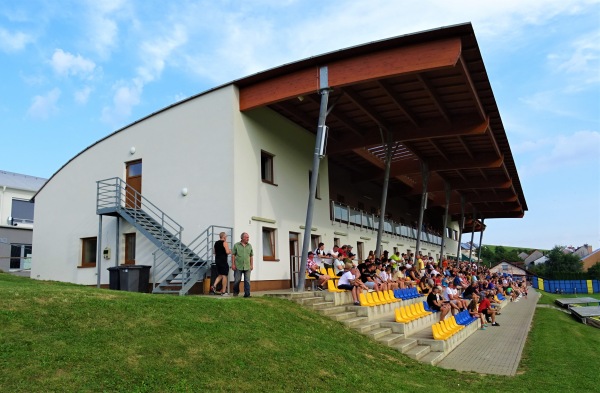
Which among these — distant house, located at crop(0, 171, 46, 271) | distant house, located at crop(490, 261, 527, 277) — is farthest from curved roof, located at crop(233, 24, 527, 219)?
distant house, located at crop(490, 261, 527, 277)

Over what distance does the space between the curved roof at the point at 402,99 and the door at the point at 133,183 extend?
16.4ft

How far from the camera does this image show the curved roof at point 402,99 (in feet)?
41.3

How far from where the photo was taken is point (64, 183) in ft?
65.0

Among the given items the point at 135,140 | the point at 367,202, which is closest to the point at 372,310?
the point at 135,140

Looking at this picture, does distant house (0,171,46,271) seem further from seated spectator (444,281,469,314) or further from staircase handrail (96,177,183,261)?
seated spectator (444,281,469,314)

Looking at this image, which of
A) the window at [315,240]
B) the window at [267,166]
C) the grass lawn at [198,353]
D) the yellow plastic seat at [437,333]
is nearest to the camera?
the grass lawn at [198,353]

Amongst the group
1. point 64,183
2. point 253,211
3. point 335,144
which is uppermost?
point 335,144

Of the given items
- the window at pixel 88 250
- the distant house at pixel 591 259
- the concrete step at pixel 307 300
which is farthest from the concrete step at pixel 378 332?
the distant house at pixel 591 259

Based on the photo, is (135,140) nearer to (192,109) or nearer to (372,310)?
(192,109)

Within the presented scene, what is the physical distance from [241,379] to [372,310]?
22.5 ft

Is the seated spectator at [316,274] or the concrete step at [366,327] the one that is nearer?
the concrete step at [366,327]

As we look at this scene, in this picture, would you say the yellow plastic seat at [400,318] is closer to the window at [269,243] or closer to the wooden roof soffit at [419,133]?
the window at [269,243]

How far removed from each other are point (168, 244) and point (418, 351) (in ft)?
26.9

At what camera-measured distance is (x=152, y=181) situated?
16734 millimetres
